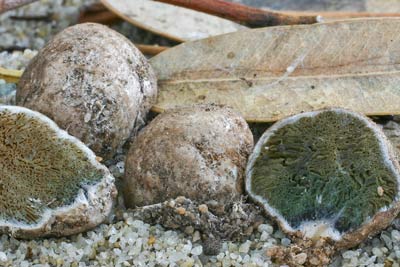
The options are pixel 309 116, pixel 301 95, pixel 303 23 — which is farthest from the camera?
pixel 303 23

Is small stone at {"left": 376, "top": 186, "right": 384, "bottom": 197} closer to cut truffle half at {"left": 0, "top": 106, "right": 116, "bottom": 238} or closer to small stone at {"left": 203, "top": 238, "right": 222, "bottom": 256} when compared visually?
small stone at {"left": 203, "top": 238, "right": 222, "bottom": 256}

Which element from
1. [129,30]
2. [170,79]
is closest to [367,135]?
[170,79]

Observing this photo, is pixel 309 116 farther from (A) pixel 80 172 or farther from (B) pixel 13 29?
(B) pixel 13 29

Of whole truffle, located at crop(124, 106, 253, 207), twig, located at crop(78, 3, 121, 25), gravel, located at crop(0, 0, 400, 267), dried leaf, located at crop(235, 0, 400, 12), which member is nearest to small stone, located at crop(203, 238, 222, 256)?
gravel, located at crop(0, 0, 400, 267)

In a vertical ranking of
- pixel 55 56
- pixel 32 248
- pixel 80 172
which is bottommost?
pixel 32 248

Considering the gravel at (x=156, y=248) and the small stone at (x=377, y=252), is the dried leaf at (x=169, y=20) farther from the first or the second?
the small stone at (x=377, y=252)

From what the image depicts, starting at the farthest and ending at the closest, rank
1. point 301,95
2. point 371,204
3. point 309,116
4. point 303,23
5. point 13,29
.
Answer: point 13,29 < point 303,23 < point 301,95 < point 309,116 < point 371,204
